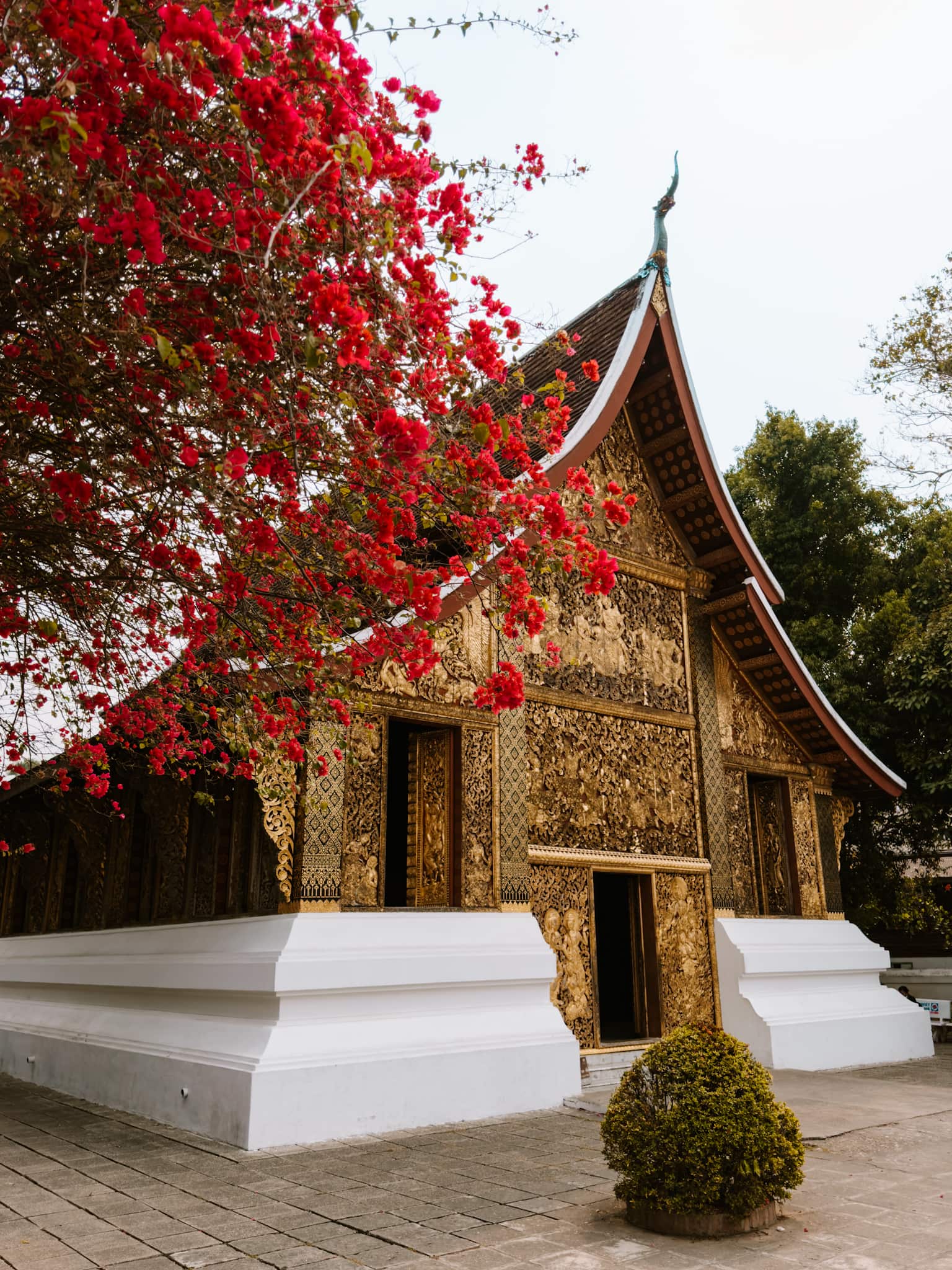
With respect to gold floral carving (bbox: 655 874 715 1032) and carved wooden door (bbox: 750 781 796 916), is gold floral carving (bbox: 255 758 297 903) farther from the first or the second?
carved wooden door (bbox: 750 781 796 916)

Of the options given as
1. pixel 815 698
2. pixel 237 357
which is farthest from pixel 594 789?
pixel 237 357

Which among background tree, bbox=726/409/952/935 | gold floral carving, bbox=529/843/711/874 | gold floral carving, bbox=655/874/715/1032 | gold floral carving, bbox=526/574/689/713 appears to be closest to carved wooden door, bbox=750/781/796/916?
gold floral carving, bbox=655/874/715/1032

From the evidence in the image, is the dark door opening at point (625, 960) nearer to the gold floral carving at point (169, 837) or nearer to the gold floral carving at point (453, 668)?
the gold floral carving at point (453, 668)

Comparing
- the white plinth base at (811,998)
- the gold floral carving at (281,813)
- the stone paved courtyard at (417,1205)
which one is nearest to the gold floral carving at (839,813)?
the white plinth base at (811,998)

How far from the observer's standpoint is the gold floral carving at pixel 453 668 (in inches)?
256

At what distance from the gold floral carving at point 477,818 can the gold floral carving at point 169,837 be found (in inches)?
83.8

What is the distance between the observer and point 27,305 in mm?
3268

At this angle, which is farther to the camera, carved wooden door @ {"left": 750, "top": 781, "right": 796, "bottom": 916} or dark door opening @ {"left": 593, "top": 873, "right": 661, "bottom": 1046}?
carved wooden door @ {"left": 750, "top": 781, "right": 796, "bottom": 916}

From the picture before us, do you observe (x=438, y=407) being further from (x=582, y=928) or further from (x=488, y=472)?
(x=582, y=928)

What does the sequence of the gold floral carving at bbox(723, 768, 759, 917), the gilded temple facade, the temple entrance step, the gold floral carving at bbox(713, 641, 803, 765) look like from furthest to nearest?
the gold floral carving at bbox(713, 641, 803, 765)
the gold floral carving at bbox(723, 768, 759, 917)
the temple entrance step
the gilded temple facade

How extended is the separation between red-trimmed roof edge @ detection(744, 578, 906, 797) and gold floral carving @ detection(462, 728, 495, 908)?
324 cm

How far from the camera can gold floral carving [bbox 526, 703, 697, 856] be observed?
7398mm

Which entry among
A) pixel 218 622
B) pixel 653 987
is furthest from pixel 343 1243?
pixel 653 987

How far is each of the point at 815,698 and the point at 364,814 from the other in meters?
4.99
